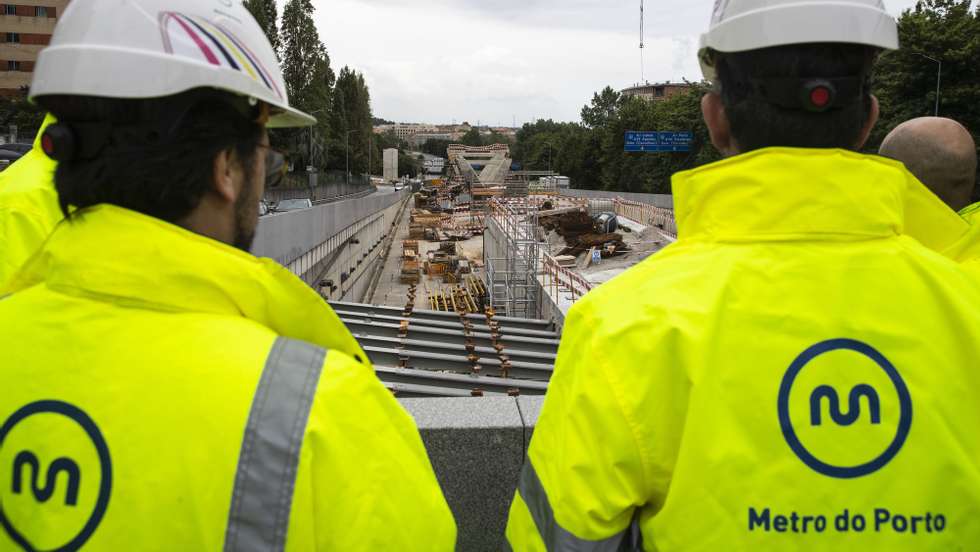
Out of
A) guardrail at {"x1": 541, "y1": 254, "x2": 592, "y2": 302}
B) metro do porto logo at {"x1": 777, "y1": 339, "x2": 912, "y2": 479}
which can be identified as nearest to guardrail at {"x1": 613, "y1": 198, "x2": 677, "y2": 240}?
guardrail at {"x1": 541, "y1": 254, "x2": 592, "y2": 302}

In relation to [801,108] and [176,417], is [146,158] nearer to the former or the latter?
[176,417]

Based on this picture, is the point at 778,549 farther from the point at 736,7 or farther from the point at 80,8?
the point at 80,8

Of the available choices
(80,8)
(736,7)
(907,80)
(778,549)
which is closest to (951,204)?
(736,7)

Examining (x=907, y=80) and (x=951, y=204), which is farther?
(x=907, y=80)

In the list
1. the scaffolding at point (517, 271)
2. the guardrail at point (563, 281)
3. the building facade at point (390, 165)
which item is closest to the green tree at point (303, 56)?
the scaffolding at point (517, 271)

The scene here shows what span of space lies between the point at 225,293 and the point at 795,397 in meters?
1.13

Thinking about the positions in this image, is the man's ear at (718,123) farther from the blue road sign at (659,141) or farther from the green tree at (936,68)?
the blue road sign at (659,141)

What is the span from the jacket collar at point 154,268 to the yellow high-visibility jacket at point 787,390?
691mm

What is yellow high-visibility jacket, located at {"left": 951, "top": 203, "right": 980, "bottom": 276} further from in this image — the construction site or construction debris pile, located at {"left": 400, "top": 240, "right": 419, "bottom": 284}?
construction debris pile, located at {"left": 400, "top": 240, "right": 419, "bottom": 284}

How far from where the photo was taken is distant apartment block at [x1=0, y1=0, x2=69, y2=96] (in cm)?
6950

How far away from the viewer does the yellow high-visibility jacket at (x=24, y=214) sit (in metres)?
3.18

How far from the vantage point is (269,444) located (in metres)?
1.29

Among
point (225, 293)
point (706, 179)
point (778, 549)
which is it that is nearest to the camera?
point (225, 293)

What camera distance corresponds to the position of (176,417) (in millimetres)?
1289
